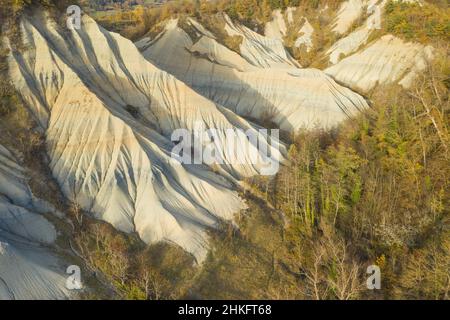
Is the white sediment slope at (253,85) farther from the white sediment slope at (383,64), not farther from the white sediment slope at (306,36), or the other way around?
the white sediment slope at (306,36)

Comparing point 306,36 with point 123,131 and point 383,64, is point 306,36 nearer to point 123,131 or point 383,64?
point 383,64

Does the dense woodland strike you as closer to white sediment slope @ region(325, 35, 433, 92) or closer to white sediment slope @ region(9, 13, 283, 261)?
white sediment slope @ region(9, 13, 283, 261)

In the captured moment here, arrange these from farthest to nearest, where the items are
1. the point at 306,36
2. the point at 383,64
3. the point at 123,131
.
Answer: the point at 306,36 < the point at 383,64 < the point at 123,131

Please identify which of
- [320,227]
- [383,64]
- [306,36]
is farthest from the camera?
[306,36]

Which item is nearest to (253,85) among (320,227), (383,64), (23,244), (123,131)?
(383,64)

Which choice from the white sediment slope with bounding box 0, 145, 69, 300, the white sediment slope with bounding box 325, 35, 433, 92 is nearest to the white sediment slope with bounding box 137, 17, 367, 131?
the white sediment slope with bounding box 325, 35, 433, 92
